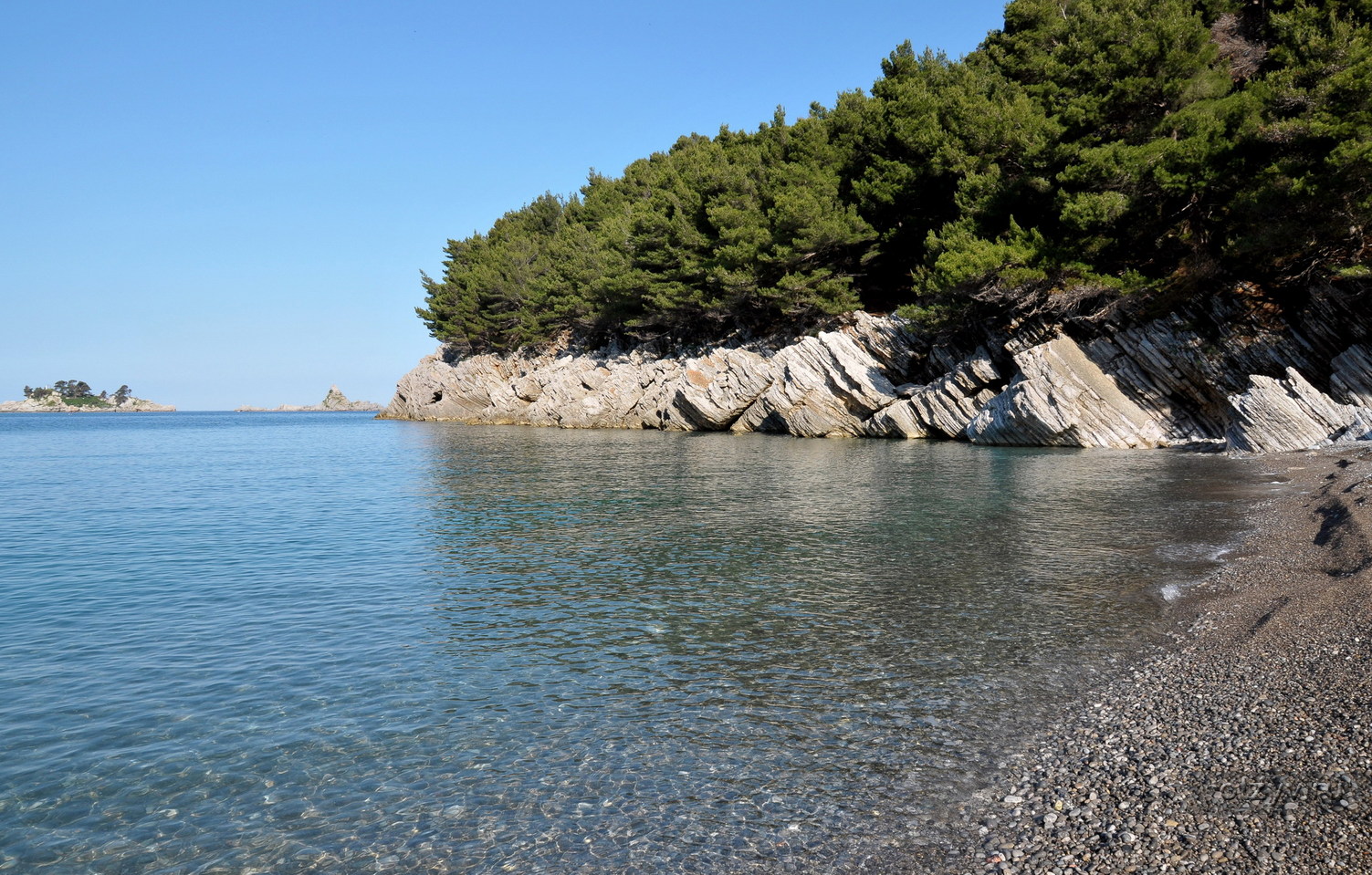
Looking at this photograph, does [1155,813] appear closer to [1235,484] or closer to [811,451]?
[1235,484]

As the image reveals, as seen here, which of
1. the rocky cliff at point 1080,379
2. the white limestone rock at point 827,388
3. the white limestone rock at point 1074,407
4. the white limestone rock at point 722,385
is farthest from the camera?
the white limestone rock at point 722,385

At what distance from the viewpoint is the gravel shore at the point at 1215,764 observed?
19.6ft

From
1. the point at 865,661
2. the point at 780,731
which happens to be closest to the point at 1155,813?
the point at 780,731

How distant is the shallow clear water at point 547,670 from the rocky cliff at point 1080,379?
15.7 meters

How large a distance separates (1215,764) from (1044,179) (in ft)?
144

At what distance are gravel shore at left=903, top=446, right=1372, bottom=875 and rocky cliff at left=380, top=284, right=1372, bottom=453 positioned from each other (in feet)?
92.1

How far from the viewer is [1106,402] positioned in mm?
41312

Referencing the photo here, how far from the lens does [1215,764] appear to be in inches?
287

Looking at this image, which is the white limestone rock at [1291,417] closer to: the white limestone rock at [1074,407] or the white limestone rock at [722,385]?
the white limestone rock at [1074,407]

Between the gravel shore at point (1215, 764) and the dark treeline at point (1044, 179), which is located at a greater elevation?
the dark treeline at point (1044, 179)

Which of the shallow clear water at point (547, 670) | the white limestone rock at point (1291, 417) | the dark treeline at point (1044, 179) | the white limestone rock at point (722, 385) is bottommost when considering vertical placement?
the shallow clear water at point (547, 670)

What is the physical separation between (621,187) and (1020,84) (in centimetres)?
6461

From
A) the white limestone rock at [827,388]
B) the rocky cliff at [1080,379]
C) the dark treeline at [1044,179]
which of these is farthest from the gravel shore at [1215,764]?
the white limestone rock at [827,388]

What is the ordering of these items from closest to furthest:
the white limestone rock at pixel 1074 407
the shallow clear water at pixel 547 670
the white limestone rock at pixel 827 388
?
1. the shallow clear water at pixel 547 670
2. the white limestone rock at pixel 1074 407
3. the white limestone rock at pixel 827 388
